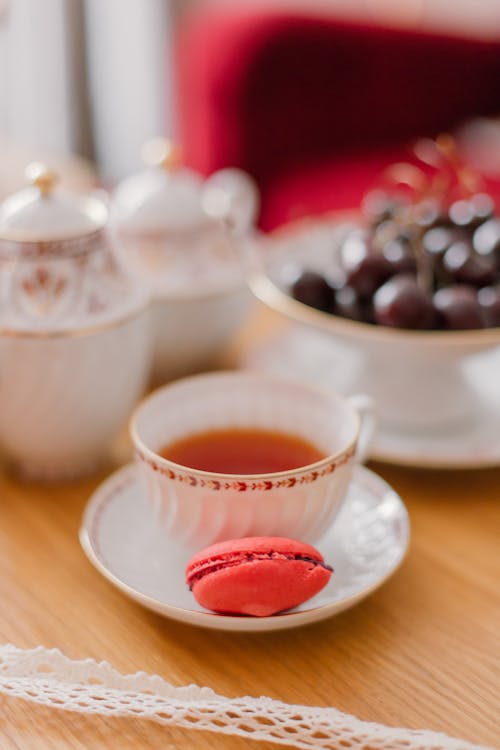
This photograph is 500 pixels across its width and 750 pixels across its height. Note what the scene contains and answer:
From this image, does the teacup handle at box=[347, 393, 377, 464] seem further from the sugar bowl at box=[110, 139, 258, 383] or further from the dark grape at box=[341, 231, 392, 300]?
the sugar bowl at box=[110, 139, 258, 383]

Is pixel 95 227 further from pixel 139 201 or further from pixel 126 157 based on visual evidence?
pixel 126 157

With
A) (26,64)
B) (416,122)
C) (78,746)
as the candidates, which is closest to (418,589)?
(78,746)

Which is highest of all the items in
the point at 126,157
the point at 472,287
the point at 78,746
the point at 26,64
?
the point at 472,287

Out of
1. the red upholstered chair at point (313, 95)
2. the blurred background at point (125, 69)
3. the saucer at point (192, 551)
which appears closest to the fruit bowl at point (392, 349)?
the saucer at point (192, 551)

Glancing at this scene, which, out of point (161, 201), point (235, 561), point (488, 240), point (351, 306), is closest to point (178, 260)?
point (161, 201)

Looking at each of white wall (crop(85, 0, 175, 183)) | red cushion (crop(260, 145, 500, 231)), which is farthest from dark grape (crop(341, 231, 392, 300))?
white wall (crop(85, 0, 175, 183))

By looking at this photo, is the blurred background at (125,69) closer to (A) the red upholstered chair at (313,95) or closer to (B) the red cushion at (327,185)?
(A) the red upholstered chair at (313,95)

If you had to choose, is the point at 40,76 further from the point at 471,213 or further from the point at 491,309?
the point at 491,309
